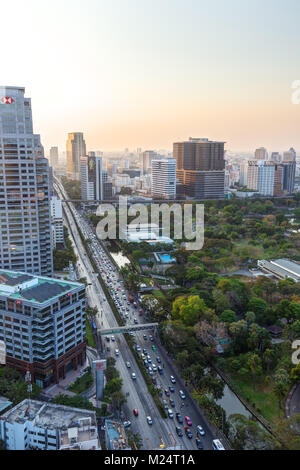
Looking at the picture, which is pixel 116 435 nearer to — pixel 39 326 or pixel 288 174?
pixel 39 326

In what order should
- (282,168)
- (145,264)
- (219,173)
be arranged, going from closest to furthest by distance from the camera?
(145,264) → (219,173) → (282,168)

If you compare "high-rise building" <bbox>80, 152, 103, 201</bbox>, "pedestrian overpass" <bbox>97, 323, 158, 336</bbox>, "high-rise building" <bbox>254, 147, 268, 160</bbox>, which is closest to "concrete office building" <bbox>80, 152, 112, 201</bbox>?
"high-rise building" <bbox>80, 152, 103, 201</bbox>

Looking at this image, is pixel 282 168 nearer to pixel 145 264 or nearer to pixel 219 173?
pixel 219 173

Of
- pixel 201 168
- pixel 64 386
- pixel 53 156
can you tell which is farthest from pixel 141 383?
pixel 53 156

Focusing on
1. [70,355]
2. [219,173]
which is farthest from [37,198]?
[219,173]

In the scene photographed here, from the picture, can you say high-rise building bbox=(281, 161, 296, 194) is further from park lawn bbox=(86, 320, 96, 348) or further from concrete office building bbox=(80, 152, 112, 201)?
park lawn bbox=(86, 320, 96, 348)

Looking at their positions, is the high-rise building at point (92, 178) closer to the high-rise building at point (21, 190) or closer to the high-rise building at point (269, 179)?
the high-rise building at point (269, 179)
